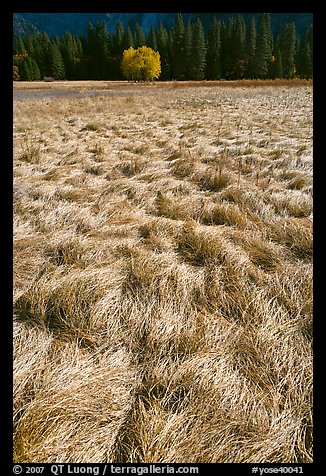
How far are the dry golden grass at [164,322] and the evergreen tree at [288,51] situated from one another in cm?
6234

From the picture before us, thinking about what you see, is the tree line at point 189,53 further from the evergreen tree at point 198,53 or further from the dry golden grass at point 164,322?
the dry golden grass at point 164,322

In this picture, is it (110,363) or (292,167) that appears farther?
(292,167)

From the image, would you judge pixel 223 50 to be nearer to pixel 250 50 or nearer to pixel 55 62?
pixel 250 50

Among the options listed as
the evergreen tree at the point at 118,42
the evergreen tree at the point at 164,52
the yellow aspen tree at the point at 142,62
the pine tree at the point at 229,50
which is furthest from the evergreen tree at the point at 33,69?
the pine tree at the point at 229,50

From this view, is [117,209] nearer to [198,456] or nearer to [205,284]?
[205,284]

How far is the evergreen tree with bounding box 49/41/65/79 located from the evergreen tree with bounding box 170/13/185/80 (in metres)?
24.0

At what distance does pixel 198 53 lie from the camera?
163 ft

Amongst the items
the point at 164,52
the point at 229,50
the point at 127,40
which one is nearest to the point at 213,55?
the point at 229,50

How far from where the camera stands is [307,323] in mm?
2035

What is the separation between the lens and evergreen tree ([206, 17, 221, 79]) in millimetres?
49750

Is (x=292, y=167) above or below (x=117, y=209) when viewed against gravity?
above
